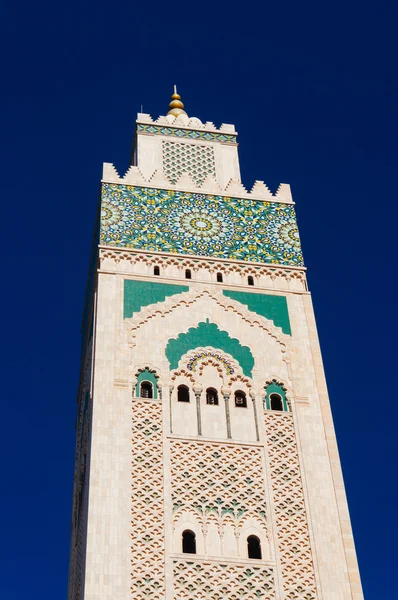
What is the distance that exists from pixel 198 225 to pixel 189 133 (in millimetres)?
2032

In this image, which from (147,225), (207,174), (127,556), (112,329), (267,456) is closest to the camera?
(127,556)

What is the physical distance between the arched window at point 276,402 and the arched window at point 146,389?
118 cm

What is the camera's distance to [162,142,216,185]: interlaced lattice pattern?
42.9 feet

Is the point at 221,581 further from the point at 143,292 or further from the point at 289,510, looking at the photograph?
the point at 143,292

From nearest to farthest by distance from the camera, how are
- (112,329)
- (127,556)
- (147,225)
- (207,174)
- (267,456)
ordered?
(127,556) < (267,456) < (112,329) < (147,225) < (207,174)

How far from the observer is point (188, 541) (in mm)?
9547

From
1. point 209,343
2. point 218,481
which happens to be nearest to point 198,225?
point 209,343

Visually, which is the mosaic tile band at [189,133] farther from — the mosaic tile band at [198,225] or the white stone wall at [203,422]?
the white stone wall at [203,422]

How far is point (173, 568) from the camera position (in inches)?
365

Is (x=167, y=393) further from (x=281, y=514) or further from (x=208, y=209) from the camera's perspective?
(x=208, y=209)

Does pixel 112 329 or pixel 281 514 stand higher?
pixel 112 329

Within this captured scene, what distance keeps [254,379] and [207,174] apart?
10.8 feet

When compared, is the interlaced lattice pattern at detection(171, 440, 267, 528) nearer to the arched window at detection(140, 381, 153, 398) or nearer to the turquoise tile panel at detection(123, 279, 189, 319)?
the arched window at detection(140, 381, 153, 398)

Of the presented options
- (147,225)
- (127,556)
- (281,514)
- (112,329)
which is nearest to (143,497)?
(127,556)
